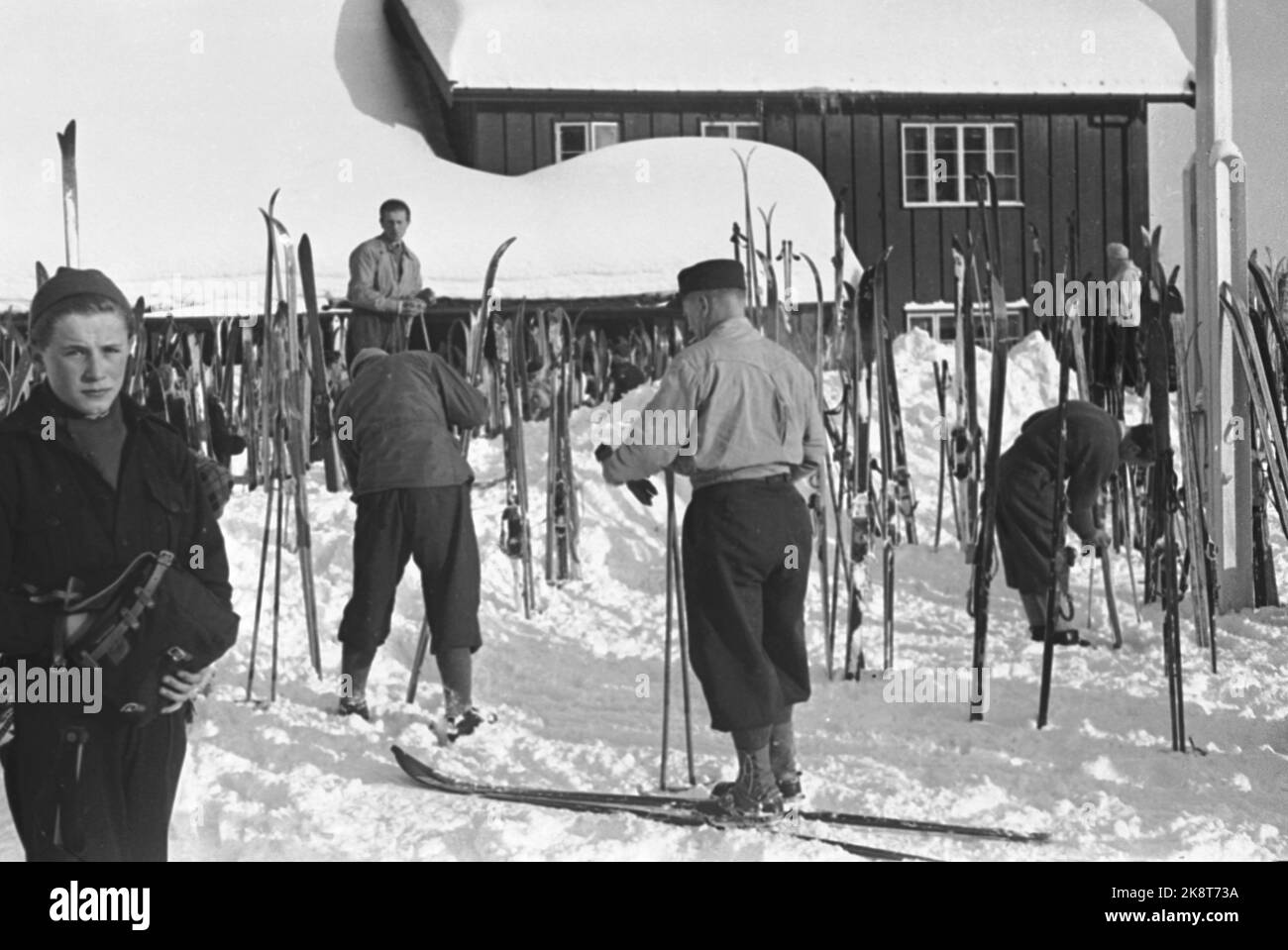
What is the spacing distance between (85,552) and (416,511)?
205cm

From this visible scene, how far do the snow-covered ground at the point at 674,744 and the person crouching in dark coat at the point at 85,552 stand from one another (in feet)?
2.97

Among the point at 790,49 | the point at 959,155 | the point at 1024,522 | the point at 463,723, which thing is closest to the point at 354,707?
the point at 463,723

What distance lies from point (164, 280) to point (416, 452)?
20.1ft

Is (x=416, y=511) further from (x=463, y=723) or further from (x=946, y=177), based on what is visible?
(x=946, y=177)

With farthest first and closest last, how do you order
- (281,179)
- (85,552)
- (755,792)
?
(281,179) → (755,792) → (85,552)

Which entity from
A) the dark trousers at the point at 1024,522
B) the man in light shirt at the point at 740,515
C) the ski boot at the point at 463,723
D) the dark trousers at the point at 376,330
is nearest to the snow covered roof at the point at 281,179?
the dark trousers at the point at 376,330

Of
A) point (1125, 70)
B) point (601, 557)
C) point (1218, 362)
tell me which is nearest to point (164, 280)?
point (601, 557)

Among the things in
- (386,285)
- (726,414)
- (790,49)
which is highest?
(790,49)

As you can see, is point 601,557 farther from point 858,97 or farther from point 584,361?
point 858,97

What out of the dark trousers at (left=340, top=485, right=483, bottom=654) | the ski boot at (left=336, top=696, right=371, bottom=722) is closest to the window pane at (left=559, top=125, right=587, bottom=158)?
the dark trousers at (left=340, top=485, right=483, bottom=654)

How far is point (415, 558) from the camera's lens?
14.1 feet

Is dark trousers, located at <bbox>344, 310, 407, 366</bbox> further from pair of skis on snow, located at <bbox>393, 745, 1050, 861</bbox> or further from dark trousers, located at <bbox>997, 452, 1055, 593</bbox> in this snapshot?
dark trousers, located at <bbox>997, 452, 1055, 593</bbox>

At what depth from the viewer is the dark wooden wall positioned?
13391 mm
